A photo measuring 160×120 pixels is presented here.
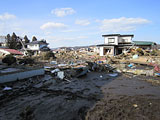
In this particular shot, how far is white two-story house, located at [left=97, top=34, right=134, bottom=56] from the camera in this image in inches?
986

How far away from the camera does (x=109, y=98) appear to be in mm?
5098

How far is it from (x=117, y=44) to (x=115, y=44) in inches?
22.2

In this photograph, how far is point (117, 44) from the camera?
26594 mm

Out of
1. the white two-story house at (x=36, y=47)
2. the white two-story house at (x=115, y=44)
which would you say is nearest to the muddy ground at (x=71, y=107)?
the white two-story house at (x=115, y=44)

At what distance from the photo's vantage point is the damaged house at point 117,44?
2521cm

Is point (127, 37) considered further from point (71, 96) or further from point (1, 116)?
point (1, 116)

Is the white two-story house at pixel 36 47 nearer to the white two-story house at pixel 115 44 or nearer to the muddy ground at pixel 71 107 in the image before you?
the white two-story house at pixel 115 44

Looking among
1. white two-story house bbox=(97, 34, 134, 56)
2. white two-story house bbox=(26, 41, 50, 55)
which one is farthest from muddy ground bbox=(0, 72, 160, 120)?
white two-story house bbox=(26, 41, 50, 55)

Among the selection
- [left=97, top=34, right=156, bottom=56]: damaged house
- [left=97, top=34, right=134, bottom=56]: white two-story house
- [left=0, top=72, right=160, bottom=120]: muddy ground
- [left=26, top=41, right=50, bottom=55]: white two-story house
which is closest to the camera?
[left=0, top=72, right=160, bottom=120]: muddy ground

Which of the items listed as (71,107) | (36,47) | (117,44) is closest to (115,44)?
(117,44)

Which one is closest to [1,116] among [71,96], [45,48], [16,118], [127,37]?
[16,118]

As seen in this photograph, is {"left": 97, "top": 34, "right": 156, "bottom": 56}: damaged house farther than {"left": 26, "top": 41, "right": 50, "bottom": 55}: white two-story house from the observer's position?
No

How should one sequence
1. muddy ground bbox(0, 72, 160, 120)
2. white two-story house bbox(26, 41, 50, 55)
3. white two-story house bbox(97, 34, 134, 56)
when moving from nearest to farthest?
muddy ground bbox(0, 72, 160, 120) < white two-story house bbox(97, 34, 134, 56) < white two-story house bbox(26, 41, 50, 55)

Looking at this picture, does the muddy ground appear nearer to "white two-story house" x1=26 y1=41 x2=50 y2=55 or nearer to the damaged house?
the damaged house
